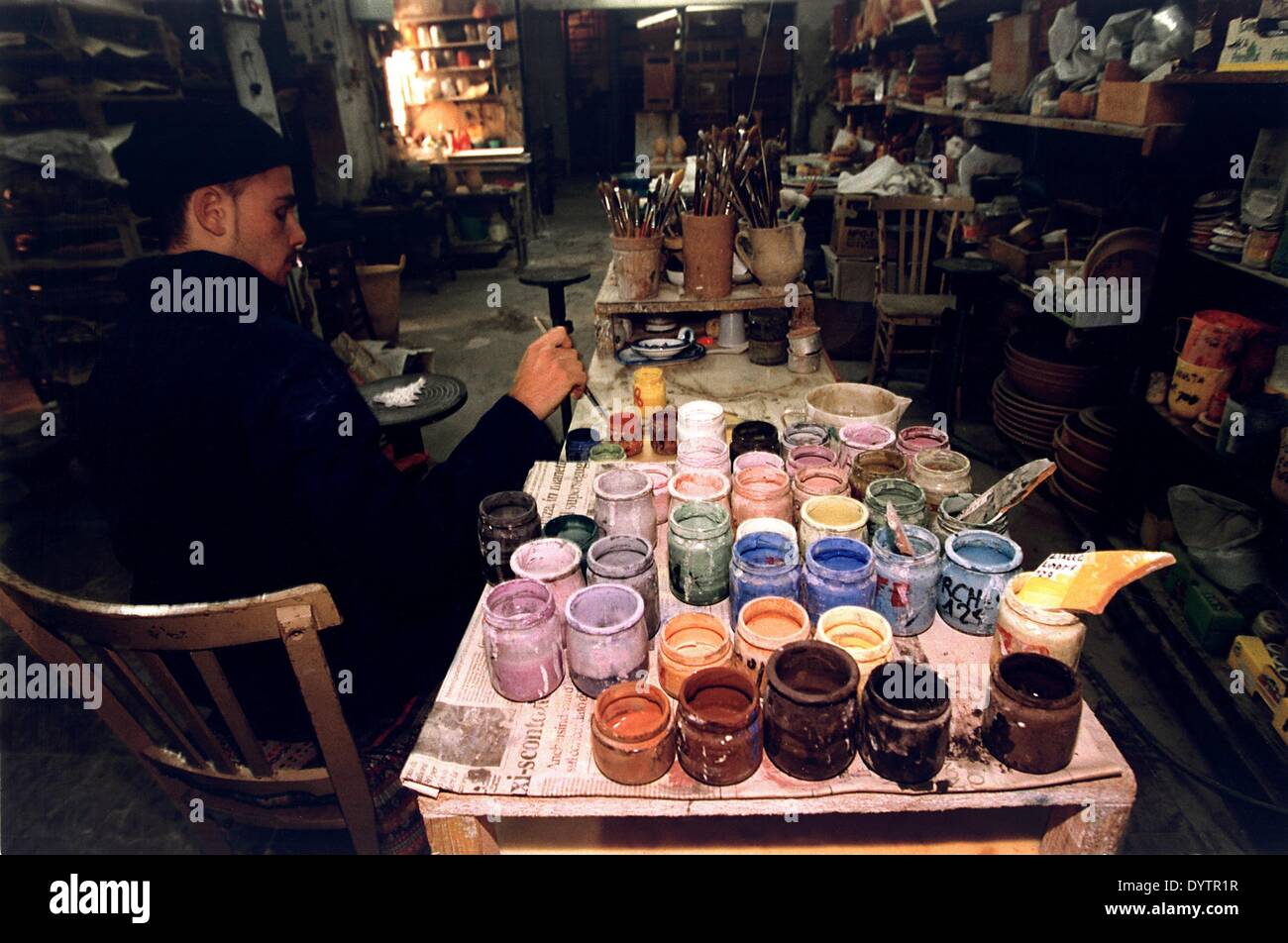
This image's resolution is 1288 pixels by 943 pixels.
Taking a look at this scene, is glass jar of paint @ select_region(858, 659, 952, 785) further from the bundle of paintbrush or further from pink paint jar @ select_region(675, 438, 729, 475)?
the bundle of paintbrush

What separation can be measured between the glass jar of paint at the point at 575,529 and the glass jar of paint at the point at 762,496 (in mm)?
306

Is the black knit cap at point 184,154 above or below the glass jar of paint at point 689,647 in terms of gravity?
above

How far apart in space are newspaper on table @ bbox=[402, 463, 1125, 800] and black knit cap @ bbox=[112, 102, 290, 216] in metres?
1.12

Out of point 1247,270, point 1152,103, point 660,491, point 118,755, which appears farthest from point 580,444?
point 1152,103

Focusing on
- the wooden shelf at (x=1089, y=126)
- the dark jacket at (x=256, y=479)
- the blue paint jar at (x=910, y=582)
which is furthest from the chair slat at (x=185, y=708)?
the wooden shelf at (x=1089, y=126)

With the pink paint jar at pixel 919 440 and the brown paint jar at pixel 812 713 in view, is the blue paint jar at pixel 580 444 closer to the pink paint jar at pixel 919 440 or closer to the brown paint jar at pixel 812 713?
the pink paint jar at pixel 919 440

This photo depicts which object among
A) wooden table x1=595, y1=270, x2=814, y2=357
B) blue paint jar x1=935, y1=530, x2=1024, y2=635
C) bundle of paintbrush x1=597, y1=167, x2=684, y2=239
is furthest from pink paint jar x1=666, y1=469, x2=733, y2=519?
bundle of paintbrush x1=597, y1=167, x2=684, y2=239

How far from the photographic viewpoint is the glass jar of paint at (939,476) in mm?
1459

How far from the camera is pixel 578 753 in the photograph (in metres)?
1.08

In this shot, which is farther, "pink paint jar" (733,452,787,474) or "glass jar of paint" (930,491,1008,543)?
"pink paint jar" (733,452,787,474)

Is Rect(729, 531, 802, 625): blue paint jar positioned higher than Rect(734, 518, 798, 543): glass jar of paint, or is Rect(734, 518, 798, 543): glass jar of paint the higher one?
Rect(734, 518, 798, 543): glass jar of paint

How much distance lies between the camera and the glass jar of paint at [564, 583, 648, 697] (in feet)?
3.71

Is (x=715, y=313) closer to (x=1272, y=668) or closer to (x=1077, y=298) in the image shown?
(x=1077, y=298)
